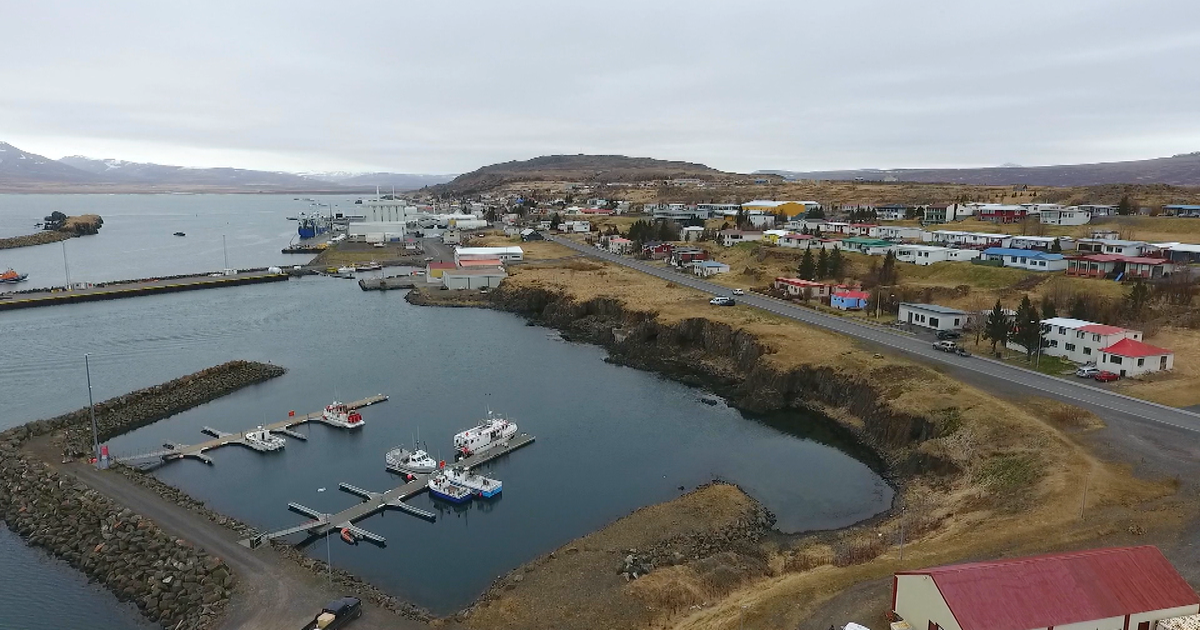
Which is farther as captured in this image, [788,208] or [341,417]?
[788,208]

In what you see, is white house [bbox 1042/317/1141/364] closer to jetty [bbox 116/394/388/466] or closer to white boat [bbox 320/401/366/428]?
white boat [bbox 320/401/366/428]

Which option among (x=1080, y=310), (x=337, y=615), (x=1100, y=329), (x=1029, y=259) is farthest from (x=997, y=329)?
(x=337, y=615)

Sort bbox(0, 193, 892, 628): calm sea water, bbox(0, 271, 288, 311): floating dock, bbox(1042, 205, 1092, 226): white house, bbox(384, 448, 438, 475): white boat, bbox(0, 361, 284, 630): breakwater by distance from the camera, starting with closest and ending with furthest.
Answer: bbox(0, 361, 284, 630): breakwater, bbox(0, 193, 892, 628): calm sea water, bbox(384, 448, 438, 475): white boat, bbox(0, 271, 288, 311): floating dock, bbox(1042, 205, 1092, 226): white house

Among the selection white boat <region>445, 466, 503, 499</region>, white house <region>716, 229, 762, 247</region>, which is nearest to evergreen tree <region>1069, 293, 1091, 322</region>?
white boat <region>445, 466, 503, 499</region>

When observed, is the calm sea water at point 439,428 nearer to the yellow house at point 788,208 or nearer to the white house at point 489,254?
the white house at point 489,254

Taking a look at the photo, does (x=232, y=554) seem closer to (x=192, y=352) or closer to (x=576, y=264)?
(x=192, y=352)

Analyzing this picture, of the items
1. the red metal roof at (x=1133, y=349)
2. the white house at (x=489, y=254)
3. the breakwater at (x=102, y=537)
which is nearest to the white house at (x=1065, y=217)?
the red metal roof at (x=1133, y=349)

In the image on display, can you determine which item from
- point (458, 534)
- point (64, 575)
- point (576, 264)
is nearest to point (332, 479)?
point (458, 534)

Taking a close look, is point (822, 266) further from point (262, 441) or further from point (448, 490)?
point (262, 441)
